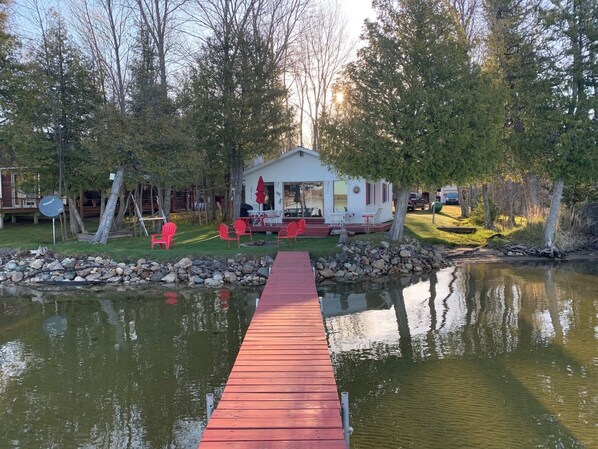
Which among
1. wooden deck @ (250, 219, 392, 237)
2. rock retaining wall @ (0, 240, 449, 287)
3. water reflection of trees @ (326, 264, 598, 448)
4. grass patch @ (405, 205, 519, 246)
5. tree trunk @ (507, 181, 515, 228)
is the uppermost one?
tree trunk @ (507, 181, 515, 228)

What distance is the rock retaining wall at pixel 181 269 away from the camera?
541 inches

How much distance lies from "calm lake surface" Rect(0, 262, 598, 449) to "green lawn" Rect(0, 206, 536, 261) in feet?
7.10

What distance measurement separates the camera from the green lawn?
14.7 m

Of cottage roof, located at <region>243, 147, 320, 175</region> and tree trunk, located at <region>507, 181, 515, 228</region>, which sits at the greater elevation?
cottage roof, located at <region>243, 147, 320, 175</region>

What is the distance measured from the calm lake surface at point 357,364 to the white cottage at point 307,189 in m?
7.87

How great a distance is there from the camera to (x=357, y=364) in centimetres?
729

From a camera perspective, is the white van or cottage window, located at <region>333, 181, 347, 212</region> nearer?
cottage window, located at <region>333, 181, 347, 212</region>

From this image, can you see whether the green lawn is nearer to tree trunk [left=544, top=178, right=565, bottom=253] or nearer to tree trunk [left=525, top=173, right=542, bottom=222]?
tree trunk [left=525, top=173, right=542, bottom=222]

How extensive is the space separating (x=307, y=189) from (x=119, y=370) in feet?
46.0

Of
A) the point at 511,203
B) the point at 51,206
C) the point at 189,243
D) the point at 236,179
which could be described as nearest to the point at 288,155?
the point at 236,179

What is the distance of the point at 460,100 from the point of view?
47.5 ft

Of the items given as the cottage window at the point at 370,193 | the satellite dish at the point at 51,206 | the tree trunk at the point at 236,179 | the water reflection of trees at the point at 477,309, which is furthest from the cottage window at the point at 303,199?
the satellite dish at the point at 51,206

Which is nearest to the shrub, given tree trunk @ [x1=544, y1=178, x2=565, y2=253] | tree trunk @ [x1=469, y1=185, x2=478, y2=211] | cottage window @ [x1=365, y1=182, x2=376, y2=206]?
tree trunk @ [x1=469, y1=185, x2=478, y2=211]

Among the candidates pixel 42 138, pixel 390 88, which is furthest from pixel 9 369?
pixel 390 88
